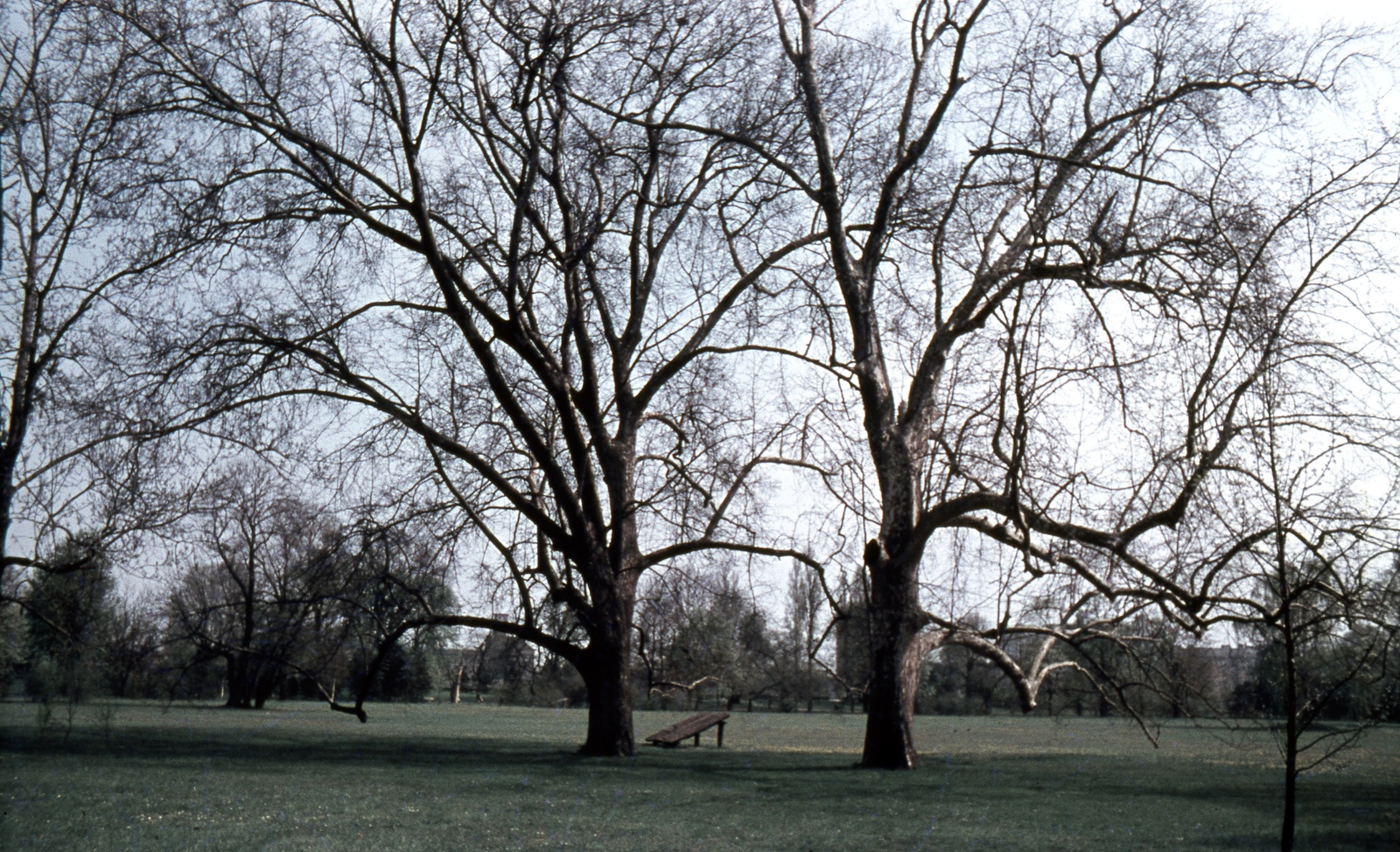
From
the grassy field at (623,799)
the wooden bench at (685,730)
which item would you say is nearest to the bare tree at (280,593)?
the grassy field at (623,799)

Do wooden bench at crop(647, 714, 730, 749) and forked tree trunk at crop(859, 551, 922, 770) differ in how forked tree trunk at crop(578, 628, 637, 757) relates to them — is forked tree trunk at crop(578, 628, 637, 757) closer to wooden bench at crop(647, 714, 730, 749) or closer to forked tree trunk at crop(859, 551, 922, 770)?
wooden bench at crop(647, 714, 730, 749)

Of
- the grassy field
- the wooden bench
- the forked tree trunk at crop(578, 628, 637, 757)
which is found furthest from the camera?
the wooden bench

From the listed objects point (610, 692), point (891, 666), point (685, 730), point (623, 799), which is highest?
point (891, 666)

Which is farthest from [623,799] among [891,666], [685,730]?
[685,730]

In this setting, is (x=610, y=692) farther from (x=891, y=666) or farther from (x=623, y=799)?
(x=623, y=799)

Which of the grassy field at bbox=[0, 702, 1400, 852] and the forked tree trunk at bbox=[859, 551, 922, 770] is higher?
the forked tree trunk at bbox=[859, 551, 922, 770]

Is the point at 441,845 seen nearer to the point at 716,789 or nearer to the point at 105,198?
the point at 716,789

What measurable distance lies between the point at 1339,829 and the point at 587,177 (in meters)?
13.9

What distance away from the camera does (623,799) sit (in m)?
13.0

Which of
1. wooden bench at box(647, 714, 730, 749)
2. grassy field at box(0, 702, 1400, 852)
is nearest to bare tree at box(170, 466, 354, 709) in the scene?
grassy field at box(0, 702, 1400, 852)

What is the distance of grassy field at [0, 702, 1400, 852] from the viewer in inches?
Result: 390

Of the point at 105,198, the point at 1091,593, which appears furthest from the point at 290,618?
the point at 1091,593

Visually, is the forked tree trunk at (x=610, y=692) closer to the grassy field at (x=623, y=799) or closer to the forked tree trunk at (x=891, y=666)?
the grassy field at (x=623, y=799)

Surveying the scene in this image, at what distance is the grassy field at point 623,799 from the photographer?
9.91 meters
